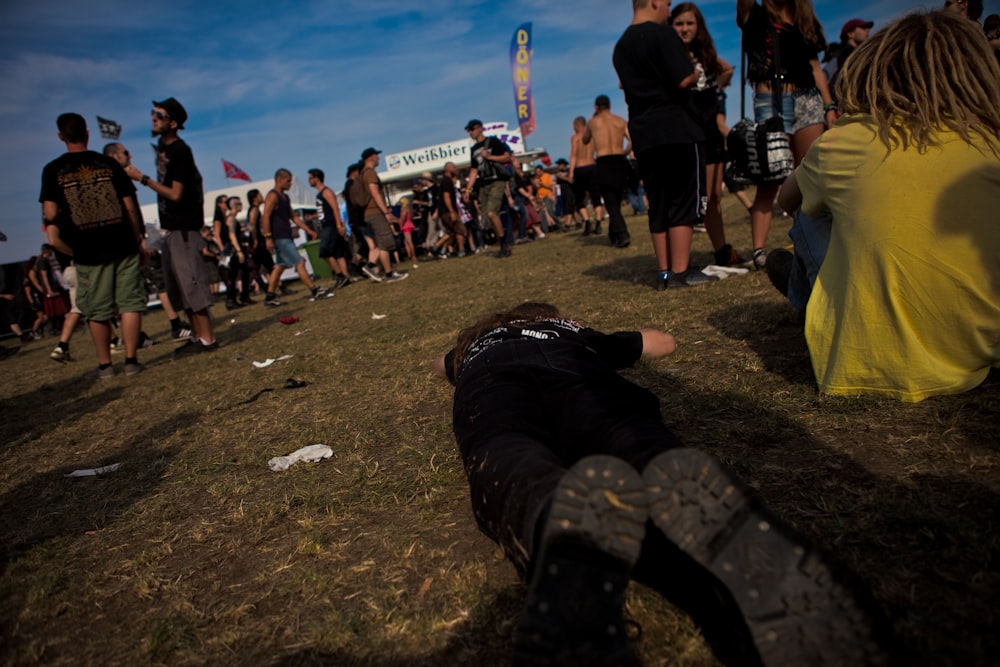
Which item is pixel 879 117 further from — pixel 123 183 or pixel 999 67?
pixel 123 183

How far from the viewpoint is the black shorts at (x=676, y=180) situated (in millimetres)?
5062

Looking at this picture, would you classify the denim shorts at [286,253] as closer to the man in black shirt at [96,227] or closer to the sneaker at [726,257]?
the man in black shirt at [96,227]

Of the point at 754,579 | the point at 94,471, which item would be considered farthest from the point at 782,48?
the point at 94,471

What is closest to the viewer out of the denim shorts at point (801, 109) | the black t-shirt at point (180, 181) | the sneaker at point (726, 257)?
the denim shorts at point (801, 109)

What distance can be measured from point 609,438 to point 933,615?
0.82 metres

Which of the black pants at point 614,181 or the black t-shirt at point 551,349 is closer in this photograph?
the black t-shirt at point 551,349

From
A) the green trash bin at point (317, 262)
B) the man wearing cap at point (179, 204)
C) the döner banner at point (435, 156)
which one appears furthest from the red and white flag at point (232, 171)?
the man wearing cap at point (179, 204)

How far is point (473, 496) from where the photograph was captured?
1730mm

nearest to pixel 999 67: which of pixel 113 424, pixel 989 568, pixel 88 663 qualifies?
pixel 989 568

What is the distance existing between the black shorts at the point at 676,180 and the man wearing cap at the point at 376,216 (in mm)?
6977

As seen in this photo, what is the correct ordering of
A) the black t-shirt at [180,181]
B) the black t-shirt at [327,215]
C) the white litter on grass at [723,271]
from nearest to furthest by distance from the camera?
the white litter on grass at [723,271] → the black t-shirt at [180,181] → the black t-shirt at [327,215]

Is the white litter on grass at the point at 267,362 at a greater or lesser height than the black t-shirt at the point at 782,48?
lesser

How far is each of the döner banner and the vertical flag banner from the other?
11.1 ft

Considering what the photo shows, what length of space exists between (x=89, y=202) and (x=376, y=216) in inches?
234
